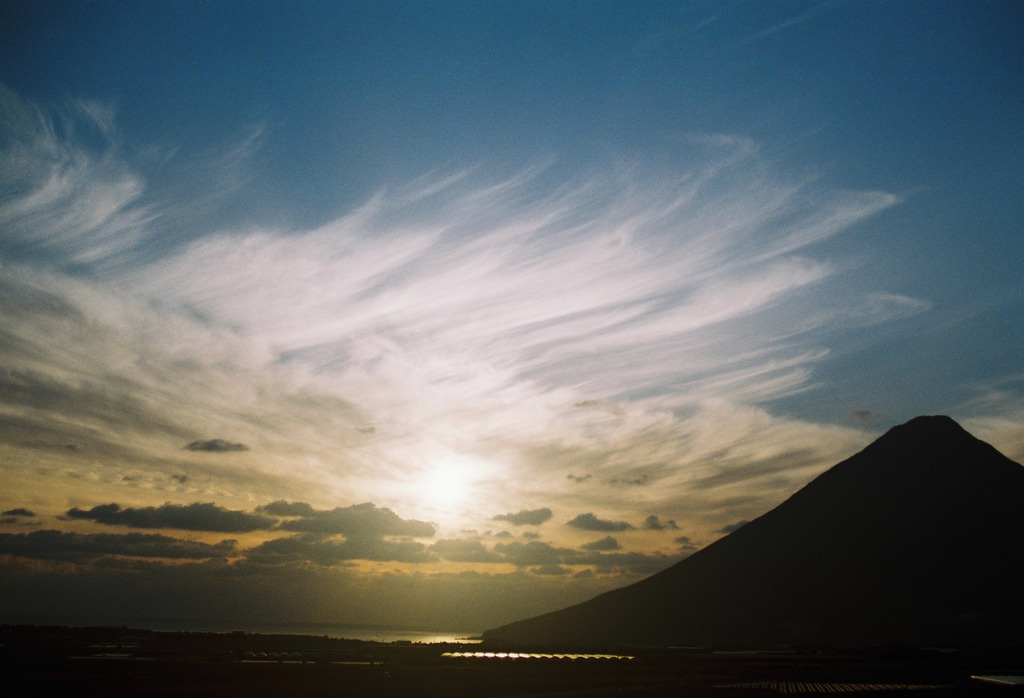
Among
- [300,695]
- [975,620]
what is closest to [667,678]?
[300,695]

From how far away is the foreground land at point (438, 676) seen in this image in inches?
2493

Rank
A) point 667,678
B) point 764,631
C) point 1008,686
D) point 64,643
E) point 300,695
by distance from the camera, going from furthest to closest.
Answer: point 764,631
point 64,643
point 667,678
point 1008,686
point 300,695

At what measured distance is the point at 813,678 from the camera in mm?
84062

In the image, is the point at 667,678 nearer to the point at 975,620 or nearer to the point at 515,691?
the point at 515,691

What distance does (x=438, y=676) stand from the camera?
264ft

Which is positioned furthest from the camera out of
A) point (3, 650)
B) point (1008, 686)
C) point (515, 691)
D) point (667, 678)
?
point (3, 650)

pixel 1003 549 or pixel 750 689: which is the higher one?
pixel 1003 549

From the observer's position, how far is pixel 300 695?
195 feet

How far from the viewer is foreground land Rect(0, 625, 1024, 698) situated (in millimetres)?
63312

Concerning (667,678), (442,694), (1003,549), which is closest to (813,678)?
(667,678)

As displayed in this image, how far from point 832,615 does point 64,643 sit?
183 metres

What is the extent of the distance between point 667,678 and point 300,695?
141 feet

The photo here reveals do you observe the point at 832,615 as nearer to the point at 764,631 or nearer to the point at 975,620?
the point at 764,631

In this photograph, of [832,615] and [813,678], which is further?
[832,615]
